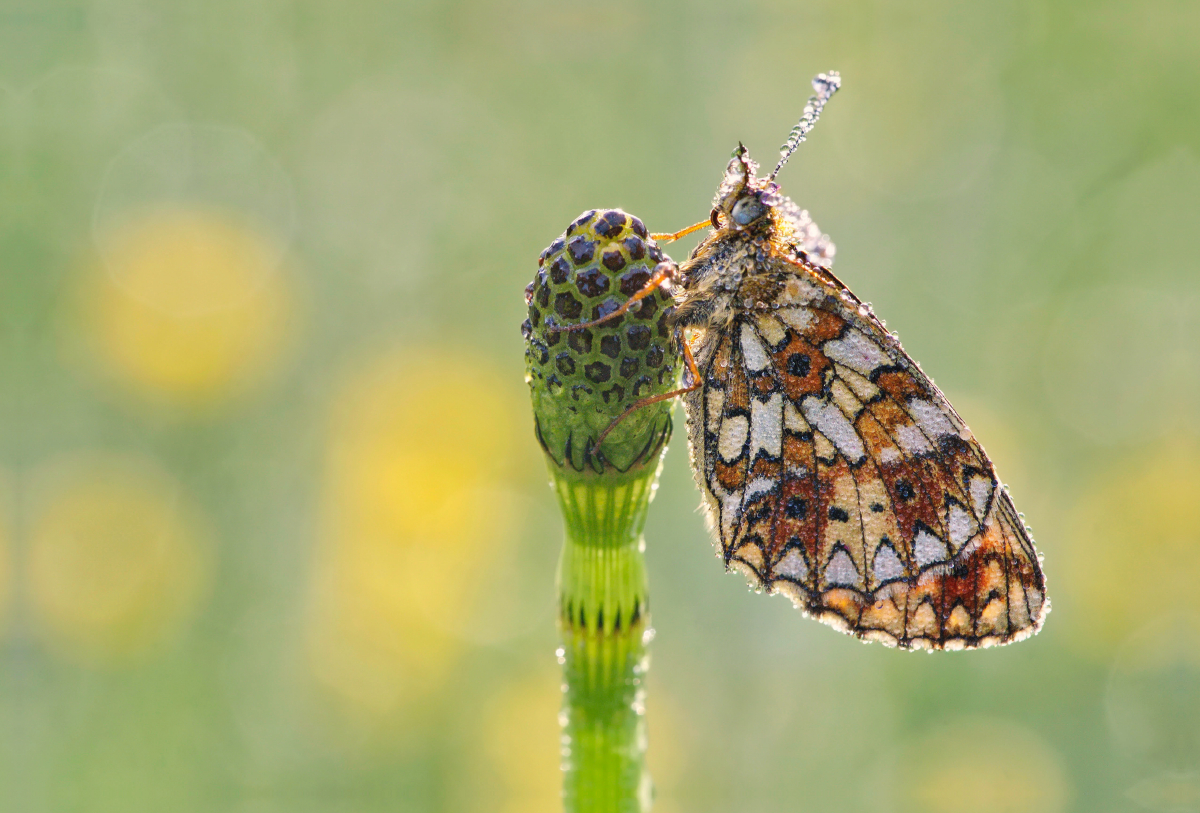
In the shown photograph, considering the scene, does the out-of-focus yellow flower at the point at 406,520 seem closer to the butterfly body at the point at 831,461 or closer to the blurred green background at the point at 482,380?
the blurred green background at the point at 482,380

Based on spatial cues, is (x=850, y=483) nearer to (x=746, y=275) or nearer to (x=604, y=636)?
(x=746, y=275)

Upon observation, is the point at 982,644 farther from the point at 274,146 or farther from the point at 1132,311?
the point at 274,146

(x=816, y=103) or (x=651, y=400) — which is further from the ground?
(x=816, y=103)

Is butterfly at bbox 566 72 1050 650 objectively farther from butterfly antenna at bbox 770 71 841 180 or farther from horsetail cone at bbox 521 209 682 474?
horsetail cone at bbox 521 209 682 474

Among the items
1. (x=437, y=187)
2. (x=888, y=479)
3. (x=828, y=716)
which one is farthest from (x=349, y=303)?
(x=888, y=479)

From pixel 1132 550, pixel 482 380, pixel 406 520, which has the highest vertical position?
pixel 482 380

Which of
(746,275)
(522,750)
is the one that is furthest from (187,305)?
(746,275)

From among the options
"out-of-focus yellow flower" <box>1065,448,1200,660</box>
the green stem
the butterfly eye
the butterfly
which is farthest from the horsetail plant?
"out-of-focus yellow flower" <box>1065,448,1200,660</box>
